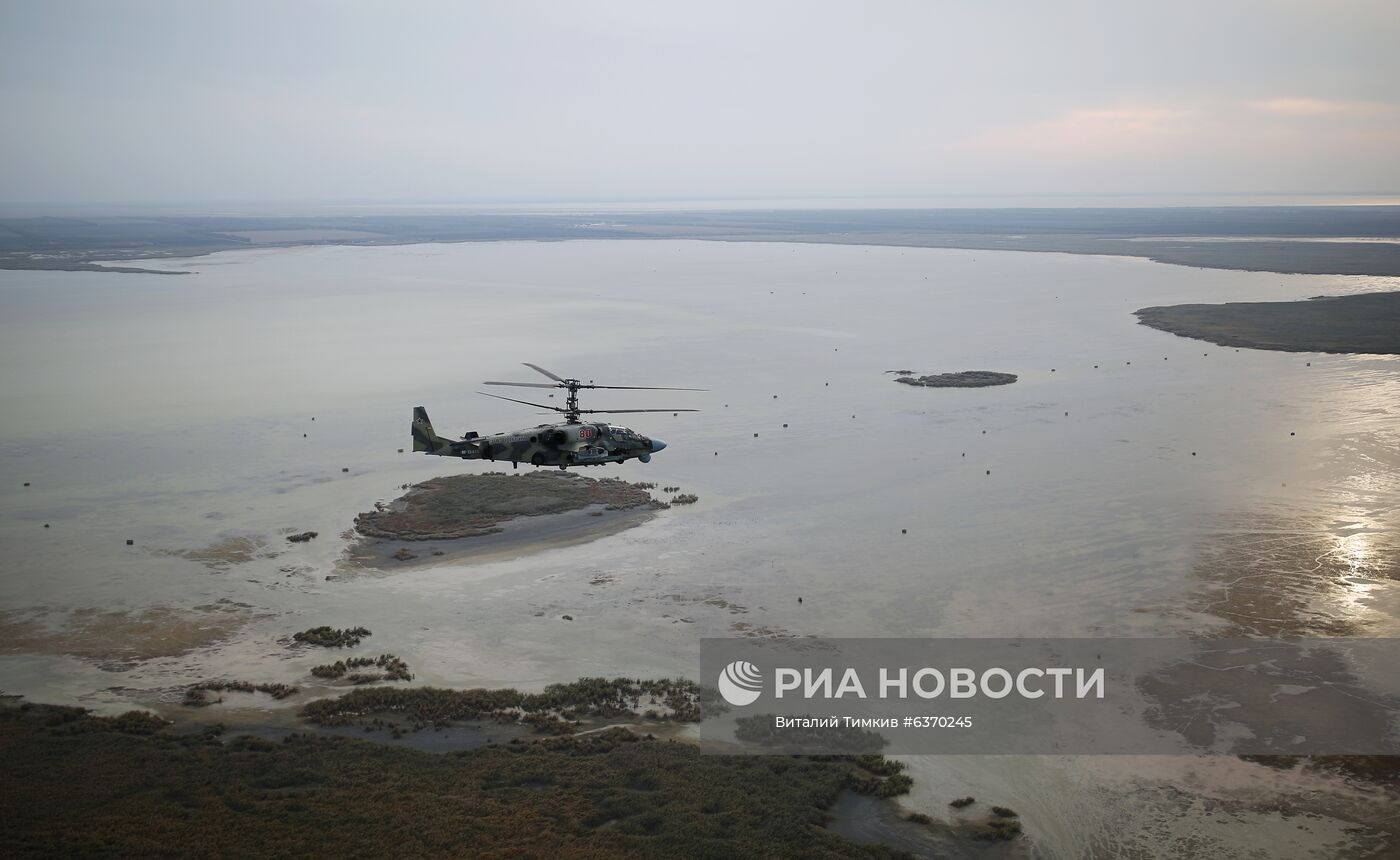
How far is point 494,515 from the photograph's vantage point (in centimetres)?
4284

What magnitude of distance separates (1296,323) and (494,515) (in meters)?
72.1

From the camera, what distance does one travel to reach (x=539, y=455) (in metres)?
35.5

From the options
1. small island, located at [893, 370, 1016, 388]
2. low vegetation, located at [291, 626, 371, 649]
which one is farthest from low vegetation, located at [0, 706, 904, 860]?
small island, located at [893, 370, 1016, 388]

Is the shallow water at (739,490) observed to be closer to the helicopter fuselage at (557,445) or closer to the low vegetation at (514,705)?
the low vegetation at (514,705)

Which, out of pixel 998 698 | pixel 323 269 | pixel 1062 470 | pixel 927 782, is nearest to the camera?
pixel 927 782

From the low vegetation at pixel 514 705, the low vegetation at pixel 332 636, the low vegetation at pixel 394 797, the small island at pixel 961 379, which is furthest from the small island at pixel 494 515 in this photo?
the small island at pixel 961 379

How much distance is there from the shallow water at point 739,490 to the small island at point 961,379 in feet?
5.34

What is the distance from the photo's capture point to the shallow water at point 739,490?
103 ft

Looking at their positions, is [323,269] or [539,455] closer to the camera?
[539,455]

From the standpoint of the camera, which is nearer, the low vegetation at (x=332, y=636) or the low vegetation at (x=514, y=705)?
the low vegetation at (x=514, y=705)

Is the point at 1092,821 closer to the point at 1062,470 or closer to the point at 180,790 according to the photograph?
the point at 180,790

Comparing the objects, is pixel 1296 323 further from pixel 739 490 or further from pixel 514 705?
pixel 514 705

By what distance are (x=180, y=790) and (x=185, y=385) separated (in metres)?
51.7

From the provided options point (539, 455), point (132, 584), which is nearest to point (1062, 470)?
point (539, 455)
